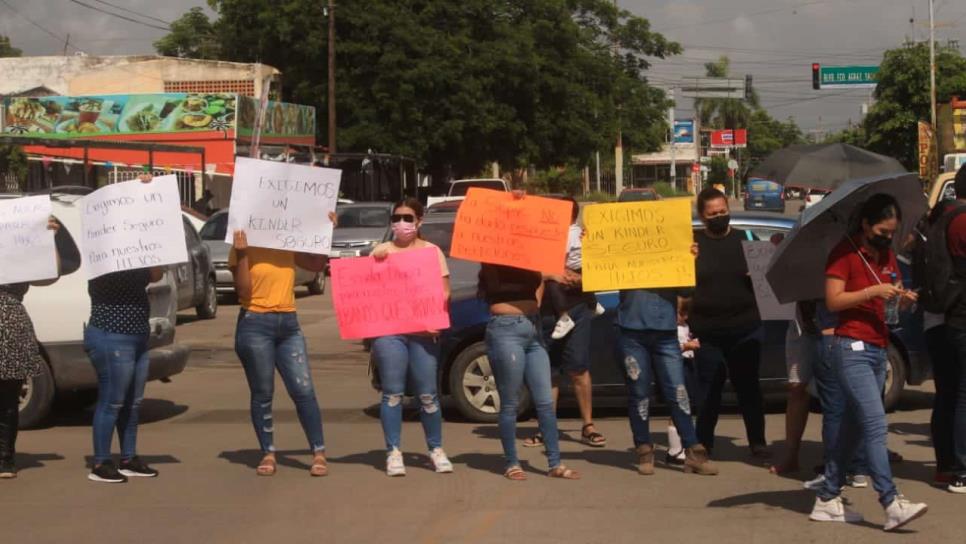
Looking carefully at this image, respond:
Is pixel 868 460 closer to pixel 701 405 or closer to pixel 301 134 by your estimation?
pixel 701 405

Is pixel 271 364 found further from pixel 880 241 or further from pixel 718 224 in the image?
pixel 880 241

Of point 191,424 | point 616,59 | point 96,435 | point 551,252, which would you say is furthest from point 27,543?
point 616,59

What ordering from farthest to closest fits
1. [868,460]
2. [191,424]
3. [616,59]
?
[616,59] < [191,424] < [868,460]

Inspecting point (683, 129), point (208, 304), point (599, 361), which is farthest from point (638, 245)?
point (683, 129)

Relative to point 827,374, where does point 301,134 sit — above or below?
above

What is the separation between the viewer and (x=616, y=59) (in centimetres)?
6050

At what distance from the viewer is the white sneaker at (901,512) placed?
6.73 m

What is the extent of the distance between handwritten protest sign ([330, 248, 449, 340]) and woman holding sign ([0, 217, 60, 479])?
196cm

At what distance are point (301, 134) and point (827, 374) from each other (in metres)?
42.3

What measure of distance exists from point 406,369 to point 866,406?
3.03m

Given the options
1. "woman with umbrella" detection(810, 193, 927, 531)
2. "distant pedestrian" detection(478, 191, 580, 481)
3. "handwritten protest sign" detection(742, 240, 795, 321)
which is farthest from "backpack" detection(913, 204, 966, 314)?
"distant pedestrian" detection(478, 191, 580, 481)

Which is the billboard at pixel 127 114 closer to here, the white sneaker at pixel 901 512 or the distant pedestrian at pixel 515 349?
the distant pedestrian at pixel 515 349

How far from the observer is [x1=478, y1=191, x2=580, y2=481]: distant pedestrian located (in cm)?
838

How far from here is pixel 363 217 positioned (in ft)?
84.8
